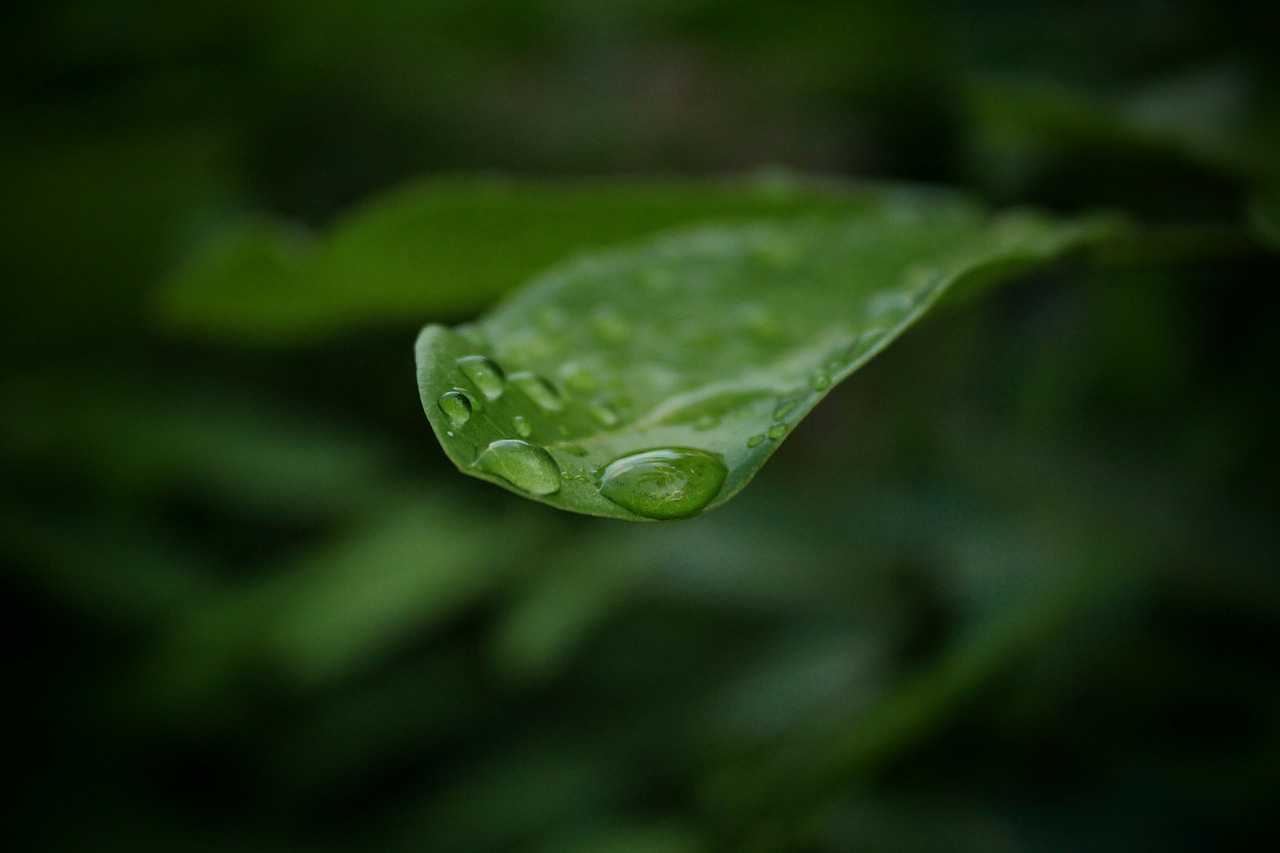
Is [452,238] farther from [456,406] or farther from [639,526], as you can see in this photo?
[639,526]

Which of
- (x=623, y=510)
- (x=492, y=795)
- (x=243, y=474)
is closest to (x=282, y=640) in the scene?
(x=243, y=474)

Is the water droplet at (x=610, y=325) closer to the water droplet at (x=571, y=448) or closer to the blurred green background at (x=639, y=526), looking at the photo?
the water droplet at (x=571, y=448)

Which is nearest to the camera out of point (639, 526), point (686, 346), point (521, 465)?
point (521, 465)

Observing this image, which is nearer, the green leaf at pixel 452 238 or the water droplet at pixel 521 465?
the water droplet at pixel 521 465

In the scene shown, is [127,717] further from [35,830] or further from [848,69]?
[848,69]

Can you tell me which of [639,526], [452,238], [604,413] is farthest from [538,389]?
[639,526]

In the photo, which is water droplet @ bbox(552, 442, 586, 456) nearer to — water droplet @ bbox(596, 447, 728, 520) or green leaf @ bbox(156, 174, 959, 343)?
water droplet @ bbox(596, 447, 728, 520)

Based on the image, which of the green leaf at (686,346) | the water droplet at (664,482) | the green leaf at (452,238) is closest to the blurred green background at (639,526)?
the green leaf at (452,238)
